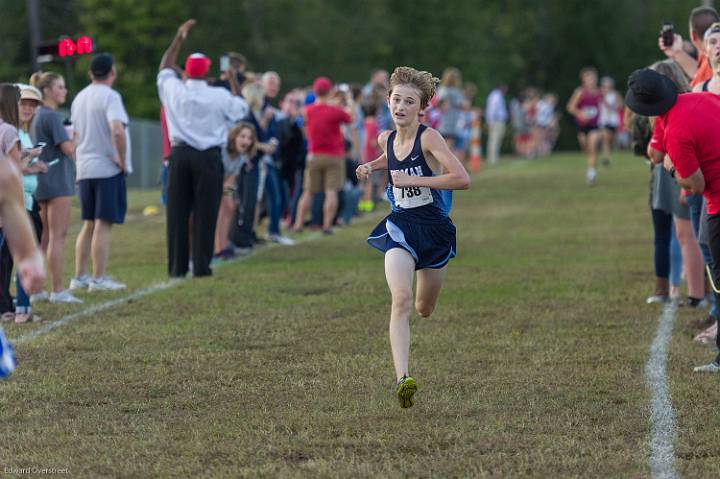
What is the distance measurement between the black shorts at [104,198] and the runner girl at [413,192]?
527 centimetres

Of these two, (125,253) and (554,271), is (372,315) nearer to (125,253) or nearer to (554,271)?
(554,271)

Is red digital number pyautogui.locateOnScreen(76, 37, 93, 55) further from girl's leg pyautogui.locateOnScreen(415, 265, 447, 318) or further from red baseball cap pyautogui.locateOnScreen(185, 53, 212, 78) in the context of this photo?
girl's leg pyautogui.locateOnScreen(415, 265, 447, 318)

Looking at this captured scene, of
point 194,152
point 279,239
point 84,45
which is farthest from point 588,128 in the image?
point 84,45

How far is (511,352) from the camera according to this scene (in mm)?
9422

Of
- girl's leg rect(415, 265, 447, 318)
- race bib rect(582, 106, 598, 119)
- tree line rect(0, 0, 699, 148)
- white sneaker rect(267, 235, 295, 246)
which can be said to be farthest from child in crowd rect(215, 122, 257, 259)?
tree line rect(0, 0, 699, 148)

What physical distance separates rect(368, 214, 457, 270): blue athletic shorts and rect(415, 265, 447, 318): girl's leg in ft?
0.24

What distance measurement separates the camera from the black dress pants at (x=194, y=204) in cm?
1397

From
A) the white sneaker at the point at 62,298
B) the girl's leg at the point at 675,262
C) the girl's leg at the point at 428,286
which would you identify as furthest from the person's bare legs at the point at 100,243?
the girl's leg at the point at 428,286

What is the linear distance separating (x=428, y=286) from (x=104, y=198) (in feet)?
17.8

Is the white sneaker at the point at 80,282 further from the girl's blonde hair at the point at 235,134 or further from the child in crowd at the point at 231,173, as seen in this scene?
the girl's blonde hair at the point at 235,134

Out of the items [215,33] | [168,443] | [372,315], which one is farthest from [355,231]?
[215,33]

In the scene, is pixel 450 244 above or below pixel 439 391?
above

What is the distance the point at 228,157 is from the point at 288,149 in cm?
351

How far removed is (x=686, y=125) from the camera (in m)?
8.09
